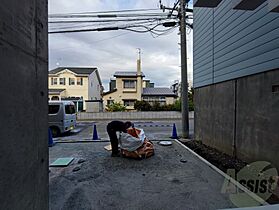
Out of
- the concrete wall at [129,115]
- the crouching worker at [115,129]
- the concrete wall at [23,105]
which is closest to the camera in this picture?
the concrete wall at [23,105]

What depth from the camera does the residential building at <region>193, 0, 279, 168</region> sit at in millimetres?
4320

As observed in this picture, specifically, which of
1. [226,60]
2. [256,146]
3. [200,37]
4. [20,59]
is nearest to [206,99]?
[226,60]

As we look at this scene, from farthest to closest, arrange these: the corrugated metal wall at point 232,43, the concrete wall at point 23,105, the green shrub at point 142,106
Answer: the green shrub at point 142,106 → the corrugated metal wall at point 232,43 → the concrete wall at point 23,105

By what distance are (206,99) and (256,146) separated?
11.0ft

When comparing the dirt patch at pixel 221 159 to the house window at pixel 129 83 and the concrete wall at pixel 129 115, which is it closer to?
the concrete wall at pixel 129 115

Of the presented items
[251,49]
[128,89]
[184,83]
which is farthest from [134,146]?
[128,89]

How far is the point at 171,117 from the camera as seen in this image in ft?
72.2

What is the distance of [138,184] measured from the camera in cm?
418

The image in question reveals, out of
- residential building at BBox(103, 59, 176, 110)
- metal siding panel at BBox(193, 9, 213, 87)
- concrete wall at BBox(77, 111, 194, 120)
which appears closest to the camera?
metal siding panel at BBox(193, 9, 213, 87)

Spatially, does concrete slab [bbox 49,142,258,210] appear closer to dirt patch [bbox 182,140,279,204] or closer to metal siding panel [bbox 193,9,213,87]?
dirt patch [bbox 182,140,279,204]

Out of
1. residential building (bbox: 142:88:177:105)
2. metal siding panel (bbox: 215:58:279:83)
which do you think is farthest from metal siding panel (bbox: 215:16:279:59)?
residential building (bbox: 142:88:177:105)

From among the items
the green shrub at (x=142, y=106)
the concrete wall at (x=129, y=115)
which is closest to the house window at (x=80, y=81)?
the concrete wall at (x=129, y=115)

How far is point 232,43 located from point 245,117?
6.79 ft

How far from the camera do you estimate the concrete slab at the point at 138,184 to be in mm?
3334
